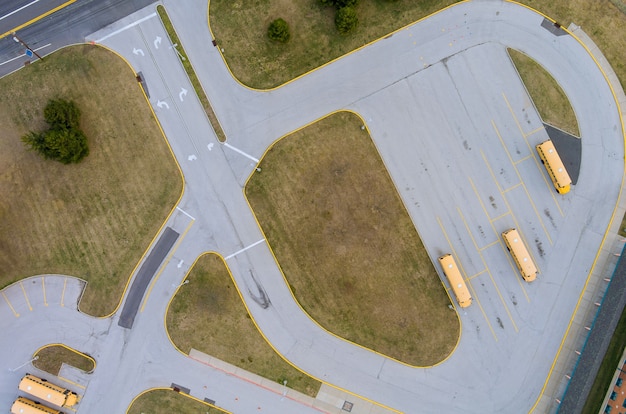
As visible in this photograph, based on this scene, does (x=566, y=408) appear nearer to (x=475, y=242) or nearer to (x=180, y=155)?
(x=475, y=242)

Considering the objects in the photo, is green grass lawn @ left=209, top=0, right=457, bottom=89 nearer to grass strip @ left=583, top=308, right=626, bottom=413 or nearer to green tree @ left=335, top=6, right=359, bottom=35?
green tree @ left=335, top=6, right=359, bottom=35

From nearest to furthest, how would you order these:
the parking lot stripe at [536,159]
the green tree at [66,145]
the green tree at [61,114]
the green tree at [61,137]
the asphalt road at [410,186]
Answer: the green tree at [66,145] < the green tree at [61,137] < the green tree at [61,114] < the asphalt road at [410,186] < the parking lot stripe at [536,159]

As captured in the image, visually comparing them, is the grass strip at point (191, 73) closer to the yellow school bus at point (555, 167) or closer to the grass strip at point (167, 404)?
the grass strip at point (167, 404)

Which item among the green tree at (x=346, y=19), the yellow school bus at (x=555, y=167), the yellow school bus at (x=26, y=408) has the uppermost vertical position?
the green tree at (x=346, y=19)

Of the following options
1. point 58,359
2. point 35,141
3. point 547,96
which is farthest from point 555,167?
point 58,359

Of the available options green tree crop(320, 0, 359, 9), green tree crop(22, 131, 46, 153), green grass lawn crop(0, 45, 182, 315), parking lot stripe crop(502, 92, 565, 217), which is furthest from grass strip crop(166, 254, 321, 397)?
parking lot stripe crop(502, 92, 565, 217)

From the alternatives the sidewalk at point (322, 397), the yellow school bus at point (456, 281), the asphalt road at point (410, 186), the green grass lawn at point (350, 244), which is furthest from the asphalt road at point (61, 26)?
the yellow school bus at point (456, 281)
